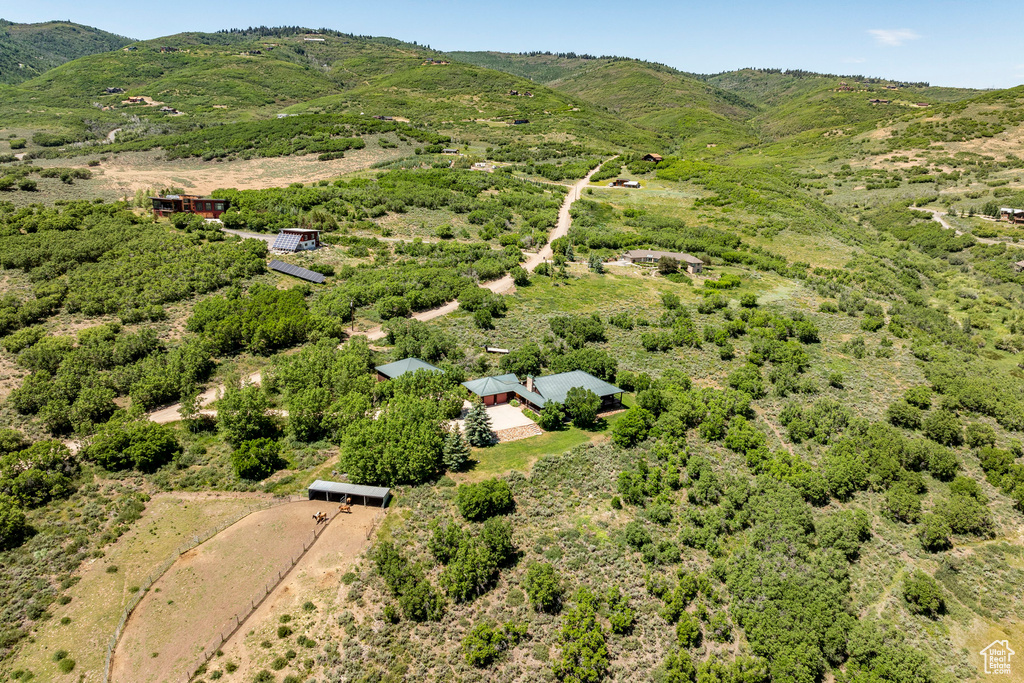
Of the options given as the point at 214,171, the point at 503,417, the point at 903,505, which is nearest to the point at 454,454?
the point at 503,417

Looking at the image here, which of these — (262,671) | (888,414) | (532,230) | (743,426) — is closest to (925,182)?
(532,230)

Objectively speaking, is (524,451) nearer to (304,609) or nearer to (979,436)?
(304,609)

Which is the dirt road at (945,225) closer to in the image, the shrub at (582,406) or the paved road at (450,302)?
the paved road at (450,302)

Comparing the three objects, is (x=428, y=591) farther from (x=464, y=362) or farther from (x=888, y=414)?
(x=888, y=414)

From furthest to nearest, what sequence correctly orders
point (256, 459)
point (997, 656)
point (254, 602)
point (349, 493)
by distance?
point (256, 459)
point (349, 493)
point (254, 602)
point (997, 656)

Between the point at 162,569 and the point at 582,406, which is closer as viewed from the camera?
the point at 162,569

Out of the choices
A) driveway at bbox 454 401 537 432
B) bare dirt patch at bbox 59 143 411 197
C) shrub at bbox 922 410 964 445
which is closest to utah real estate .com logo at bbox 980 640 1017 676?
shrub at bbox 922 410 964 445
